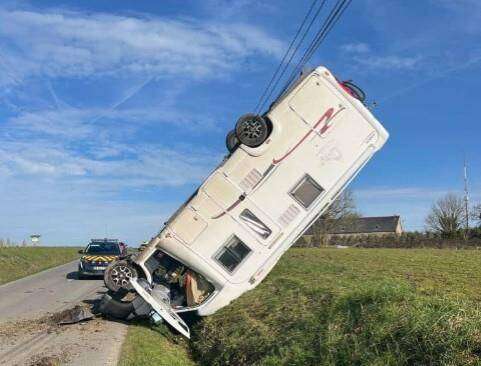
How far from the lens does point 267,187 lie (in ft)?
35.8

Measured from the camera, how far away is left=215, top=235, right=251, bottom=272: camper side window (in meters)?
10.9

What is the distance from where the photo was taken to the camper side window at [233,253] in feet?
35.7

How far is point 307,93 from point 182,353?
548cm

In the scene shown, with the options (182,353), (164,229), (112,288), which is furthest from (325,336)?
(112,288)

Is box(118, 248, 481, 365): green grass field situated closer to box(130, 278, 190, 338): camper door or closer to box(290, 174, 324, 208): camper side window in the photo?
box(130, 278, 190, 338): camper door

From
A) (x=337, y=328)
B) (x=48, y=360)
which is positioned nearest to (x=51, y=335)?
(x=48, y=360)

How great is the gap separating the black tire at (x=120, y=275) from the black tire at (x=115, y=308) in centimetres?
48

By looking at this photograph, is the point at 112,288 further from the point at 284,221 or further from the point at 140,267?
the point at 284,221

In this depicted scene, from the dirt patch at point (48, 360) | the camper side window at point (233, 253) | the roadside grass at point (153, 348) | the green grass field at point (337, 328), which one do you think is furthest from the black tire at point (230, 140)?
the dirt patch at point (48, 360)

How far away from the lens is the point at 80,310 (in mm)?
11820

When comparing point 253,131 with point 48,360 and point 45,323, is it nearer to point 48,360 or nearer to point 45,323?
point 48,360

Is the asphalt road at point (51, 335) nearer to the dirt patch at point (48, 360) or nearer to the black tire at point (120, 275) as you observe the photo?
the dirt patch at point (48, 360)

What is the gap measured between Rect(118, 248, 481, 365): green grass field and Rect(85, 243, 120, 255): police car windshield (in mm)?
12661

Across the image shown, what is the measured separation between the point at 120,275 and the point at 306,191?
13.7 ft
